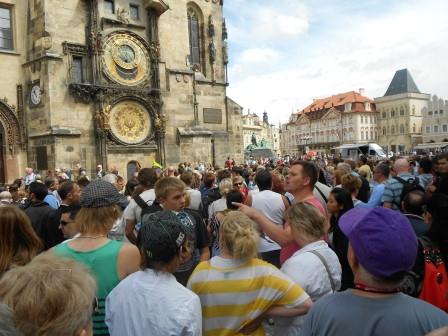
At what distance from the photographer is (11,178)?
1794cm

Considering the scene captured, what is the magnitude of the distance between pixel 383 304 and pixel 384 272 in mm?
146

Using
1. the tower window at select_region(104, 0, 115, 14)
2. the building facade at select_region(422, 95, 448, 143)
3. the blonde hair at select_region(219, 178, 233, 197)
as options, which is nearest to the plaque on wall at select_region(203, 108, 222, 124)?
the tower window at select_region(104, 0, 115, 14)

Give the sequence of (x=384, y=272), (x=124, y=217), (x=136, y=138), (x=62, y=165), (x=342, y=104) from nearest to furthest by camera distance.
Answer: (x=384, y=272), (x=124, y=217), (x=62, y=165), (x=136, y=138), (x=342, y=104)

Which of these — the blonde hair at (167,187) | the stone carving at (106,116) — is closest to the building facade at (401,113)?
the stone carving at (106,116)

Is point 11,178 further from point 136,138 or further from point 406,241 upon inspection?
point 406,241

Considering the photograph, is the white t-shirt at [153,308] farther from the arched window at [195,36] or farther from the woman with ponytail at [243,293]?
the arched window at [195,36]

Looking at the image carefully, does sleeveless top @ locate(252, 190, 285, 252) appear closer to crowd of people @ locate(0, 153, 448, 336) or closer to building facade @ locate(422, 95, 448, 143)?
crowd of people @ locate(0, 153, 448, 336)

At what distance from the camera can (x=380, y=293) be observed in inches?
70.1

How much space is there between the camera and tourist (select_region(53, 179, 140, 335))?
107 inches

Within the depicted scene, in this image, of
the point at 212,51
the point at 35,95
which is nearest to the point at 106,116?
the point at 35,95

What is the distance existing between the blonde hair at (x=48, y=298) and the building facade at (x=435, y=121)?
291 feet

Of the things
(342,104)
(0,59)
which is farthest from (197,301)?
(342,104)

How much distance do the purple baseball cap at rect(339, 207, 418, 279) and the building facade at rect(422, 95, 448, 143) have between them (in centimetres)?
8795

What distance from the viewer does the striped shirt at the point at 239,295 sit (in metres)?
2.62
